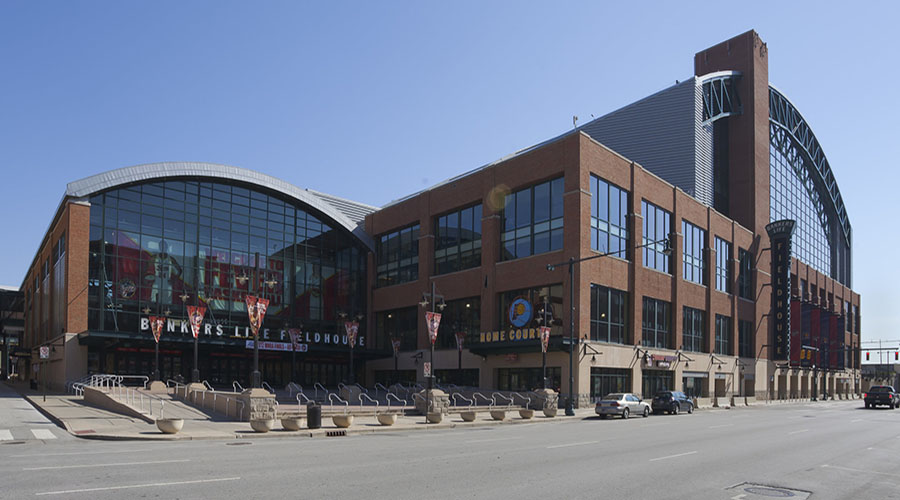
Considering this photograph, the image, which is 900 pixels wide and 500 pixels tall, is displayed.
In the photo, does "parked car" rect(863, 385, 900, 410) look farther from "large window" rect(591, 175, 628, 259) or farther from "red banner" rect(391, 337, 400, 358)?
"red banner" rect(391, 337, 400, 358)

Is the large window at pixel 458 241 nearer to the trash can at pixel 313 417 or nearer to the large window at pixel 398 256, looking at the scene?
the large window at pixel 398 256

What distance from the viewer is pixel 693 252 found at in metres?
55.8

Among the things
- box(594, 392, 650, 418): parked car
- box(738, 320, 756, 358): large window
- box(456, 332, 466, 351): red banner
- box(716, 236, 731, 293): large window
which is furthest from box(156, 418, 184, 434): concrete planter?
box(738, 320, 756, 358): large window

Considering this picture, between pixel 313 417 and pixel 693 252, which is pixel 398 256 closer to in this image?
pixel 693 252

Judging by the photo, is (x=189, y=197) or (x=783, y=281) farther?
(x=783, y=281)

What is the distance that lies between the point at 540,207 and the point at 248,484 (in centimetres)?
3741

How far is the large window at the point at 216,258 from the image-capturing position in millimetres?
48375

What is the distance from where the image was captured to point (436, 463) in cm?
1509

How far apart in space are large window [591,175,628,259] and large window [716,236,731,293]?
53.2 ft

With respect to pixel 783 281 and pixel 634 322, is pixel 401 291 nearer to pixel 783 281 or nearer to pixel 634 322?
pixel 634 322

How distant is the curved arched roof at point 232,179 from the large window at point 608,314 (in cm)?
Result: 2532

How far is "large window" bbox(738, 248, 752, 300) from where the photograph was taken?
210 ft

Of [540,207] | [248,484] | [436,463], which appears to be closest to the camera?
[248,484]

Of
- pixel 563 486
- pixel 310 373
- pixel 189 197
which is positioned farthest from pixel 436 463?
pixel 310 373
